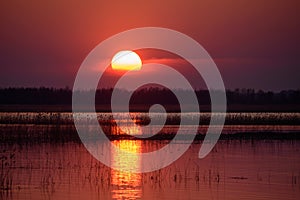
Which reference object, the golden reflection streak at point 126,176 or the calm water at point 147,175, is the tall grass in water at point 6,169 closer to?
the calm water at point 147,175

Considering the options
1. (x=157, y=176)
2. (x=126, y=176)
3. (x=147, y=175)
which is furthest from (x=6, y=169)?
(x=157, y=176)

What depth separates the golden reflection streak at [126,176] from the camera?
42.0 feet

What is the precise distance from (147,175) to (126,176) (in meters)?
0.47

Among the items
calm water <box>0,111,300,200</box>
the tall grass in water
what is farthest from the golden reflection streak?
the tall grass in water

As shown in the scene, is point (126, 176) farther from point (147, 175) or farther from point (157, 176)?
point (157, 176)

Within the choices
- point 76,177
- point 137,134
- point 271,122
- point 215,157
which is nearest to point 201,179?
point 76,177

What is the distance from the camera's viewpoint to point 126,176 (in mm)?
15164

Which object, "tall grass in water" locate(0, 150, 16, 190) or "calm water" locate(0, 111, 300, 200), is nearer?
"calm water" locate(0, 111, 300, 200)

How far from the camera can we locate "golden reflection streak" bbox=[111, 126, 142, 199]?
505 inches

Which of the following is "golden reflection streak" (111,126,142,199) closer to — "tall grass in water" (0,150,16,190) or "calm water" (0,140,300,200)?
"calm water" (0,140,300,200)

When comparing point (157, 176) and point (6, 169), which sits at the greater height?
point (6, 169)

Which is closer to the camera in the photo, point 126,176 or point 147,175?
point 126,176

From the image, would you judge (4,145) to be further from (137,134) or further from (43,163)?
(137,134)

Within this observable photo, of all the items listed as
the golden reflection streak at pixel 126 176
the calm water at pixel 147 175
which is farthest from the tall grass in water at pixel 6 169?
the golden reflection streak at pixel 126 176
